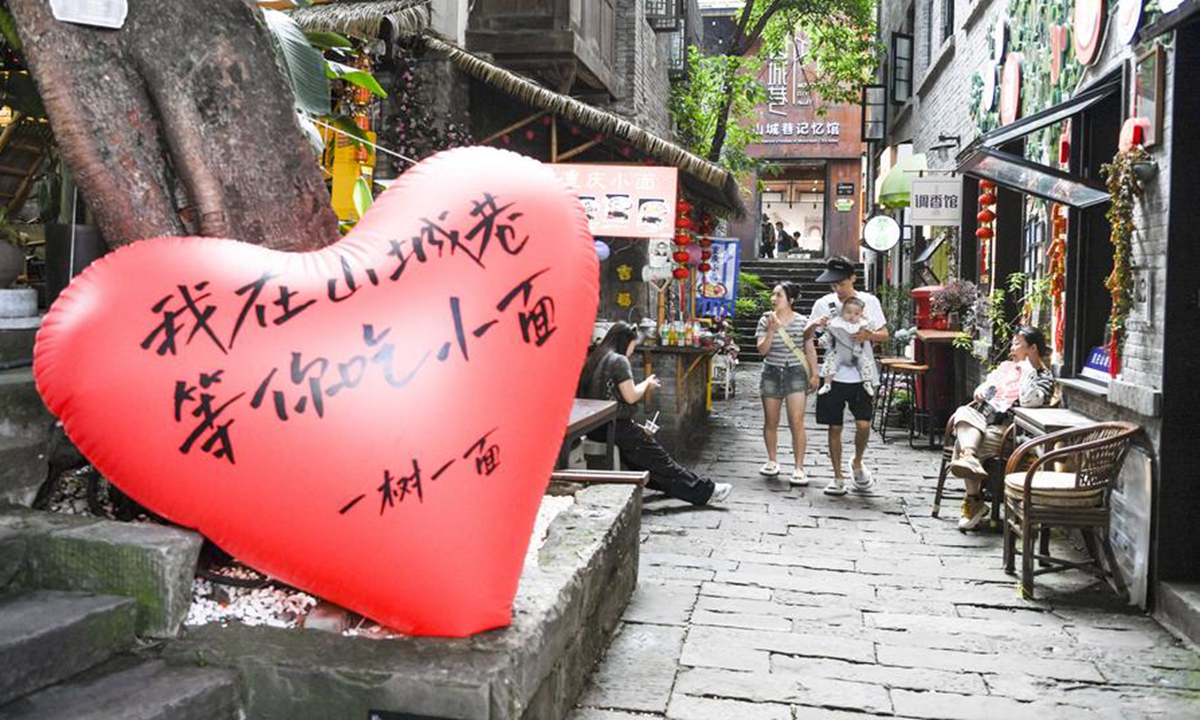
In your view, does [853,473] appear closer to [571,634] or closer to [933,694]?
[933,694]

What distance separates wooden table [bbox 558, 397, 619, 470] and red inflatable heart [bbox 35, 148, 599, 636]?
9.11 feet

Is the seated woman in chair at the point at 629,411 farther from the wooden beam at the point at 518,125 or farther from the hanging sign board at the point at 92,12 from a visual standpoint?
the hanging sign board at the point at 92,12

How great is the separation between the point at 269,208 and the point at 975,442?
559 centimetres

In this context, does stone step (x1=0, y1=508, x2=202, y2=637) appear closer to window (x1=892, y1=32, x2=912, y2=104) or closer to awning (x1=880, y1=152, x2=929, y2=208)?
awning (x1=880, y1=152, x2=929, y2=208)

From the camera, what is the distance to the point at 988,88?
10.9 m

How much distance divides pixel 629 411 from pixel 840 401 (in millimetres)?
2040

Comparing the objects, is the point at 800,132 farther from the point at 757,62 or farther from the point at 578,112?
the point at 578,112

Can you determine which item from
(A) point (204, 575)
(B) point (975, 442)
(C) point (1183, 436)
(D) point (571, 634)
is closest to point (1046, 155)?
(B) point (975, 442)

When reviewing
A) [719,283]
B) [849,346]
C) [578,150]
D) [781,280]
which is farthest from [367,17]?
[781,280]

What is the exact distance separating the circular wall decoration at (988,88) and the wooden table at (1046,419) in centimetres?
439

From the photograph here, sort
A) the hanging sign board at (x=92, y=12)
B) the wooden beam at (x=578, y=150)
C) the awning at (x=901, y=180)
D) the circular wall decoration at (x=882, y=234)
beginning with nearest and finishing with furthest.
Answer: the hanging sign board at (x=92, y=12)
the wooden beam at (x=578, y=150)
the awning at (x=901, y=180)
the circular wall decoration at (x=882, y=234)

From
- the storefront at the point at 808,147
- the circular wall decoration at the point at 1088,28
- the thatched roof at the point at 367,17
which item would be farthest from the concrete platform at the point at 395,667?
the storefront at the point at 808,147

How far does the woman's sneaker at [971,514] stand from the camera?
305 inches

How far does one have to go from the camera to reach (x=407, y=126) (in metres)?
11.2
